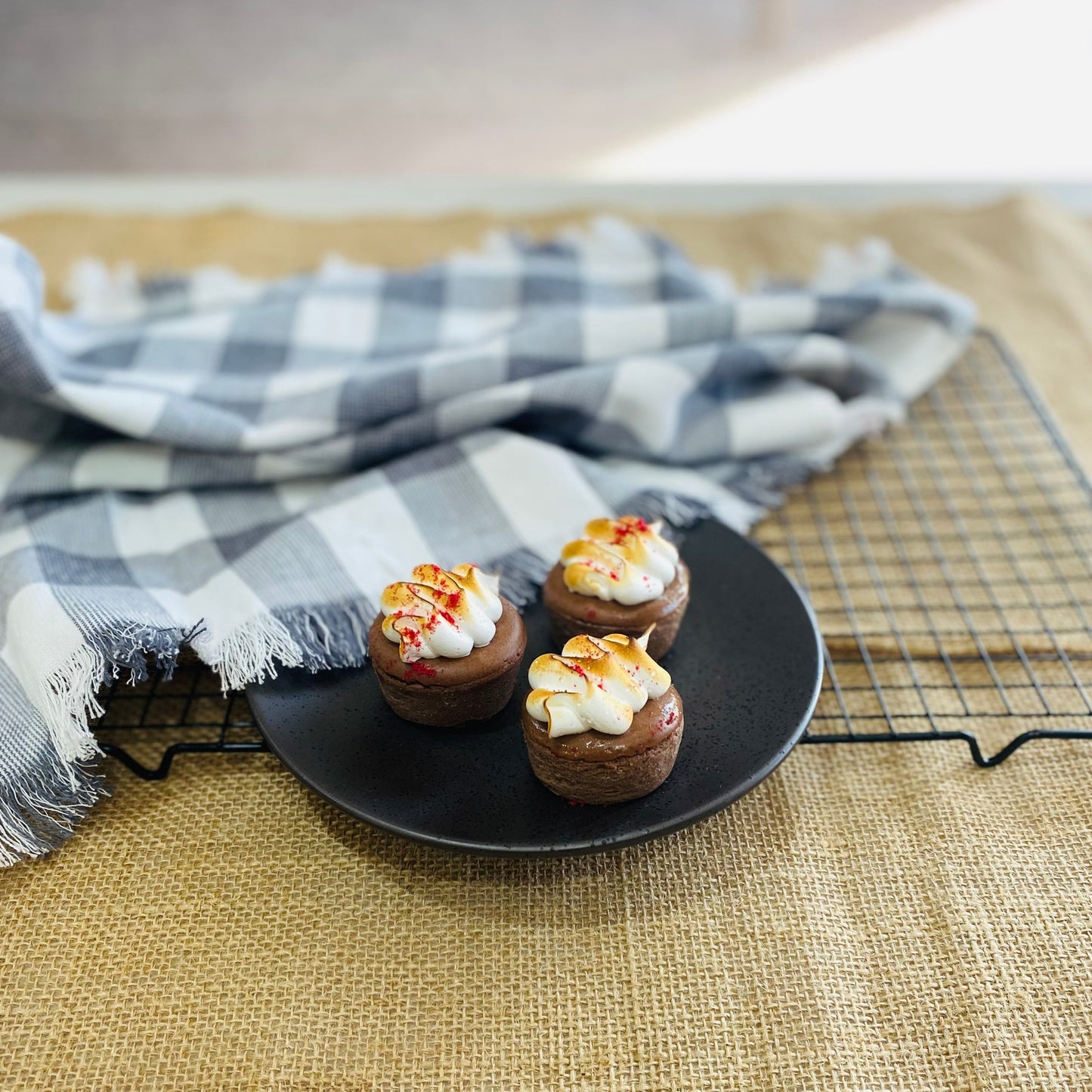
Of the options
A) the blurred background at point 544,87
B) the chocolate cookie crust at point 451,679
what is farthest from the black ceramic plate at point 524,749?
the blurred background at point 544,87

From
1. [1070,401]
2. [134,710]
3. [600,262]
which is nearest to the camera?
[134,710]

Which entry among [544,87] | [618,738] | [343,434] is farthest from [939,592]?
[544,87]

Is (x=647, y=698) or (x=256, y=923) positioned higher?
(x=647, y=698)

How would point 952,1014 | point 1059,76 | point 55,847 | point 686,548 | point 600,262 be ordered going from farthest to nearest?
point 1059,76 < point 600,262 < point 686,548 < point 55,847 < point 952,1014

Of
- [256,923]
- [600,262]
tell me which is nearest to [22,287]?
[256,923]

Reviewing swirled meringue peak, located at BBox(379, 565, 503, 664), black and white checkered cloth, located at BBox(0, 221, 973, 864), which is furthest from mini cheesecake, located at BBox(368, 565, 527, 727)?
black and white checkered cloth, located at BBox(0, 221, 973, 864)

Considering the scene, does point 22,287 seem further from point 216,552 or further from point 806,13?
point 806,13

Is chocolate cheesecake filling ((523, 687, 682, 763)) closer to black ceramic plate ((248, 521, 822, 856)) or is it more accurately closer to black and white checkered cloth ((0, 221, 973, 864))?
black ceramic plate ((248, 521, 822, 856))
